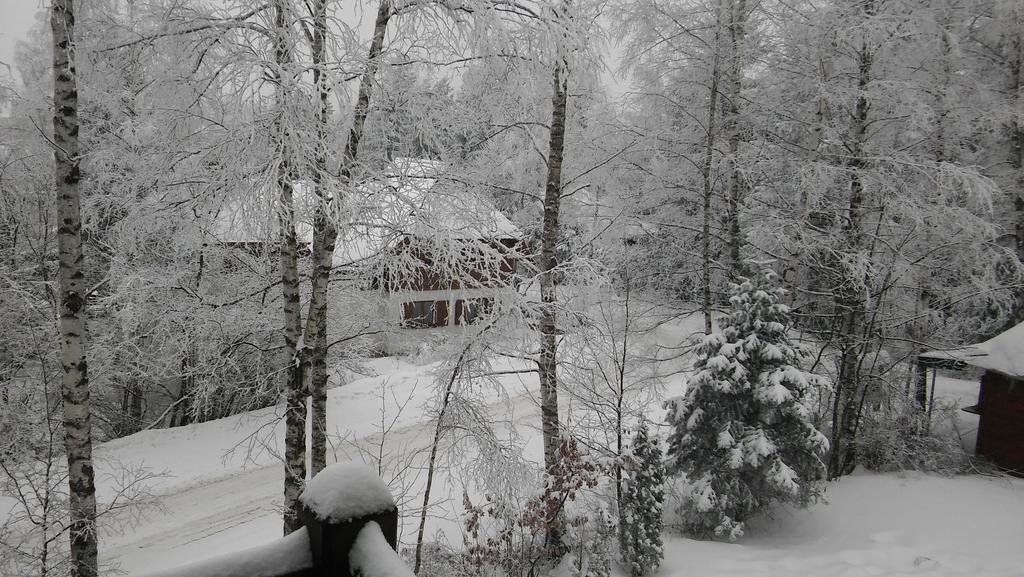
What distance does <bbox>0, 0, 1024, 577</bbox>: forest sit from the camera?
16.8ft

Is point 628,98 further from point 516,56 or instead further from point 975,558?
point 975,558

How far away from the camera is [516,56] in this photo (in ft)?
17.1

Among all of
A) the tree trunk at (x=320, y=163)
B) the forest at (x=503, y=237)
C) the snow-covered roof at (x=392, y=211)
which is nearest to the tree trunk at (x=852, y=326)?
the forest at (x=503, y=237)

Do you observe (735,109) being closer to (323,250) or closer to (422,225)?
(422,225)

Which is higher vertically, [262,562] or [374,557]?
[374,557]

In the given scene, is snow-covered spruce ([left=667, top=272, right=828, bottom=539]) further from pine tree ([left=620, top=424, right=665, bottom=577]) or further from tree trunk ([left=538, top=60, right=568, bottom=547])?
tree trunk ([left=538, top=60, right=568, bottom=547])

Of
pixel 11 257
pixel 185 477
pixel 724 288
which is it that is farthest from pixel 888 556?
pixel 11 257

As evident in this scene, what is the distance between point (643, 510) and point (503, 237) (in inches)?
162

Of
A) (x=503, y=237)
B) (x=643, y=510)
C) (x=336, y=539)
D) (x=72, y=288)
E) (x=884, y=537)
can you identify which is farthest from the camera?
(x=884, y=537)

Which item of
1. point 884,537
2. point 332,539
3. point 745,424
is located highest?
point 332,539

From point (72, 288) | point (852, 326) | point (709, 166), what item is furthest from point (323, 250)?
point (852, 326)

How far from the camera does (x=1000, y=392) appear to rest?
36.9ft

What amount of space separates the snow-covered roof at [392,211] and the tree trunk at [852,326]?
7385 millimetres

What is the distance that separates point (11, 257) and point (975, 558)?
17267 mm
